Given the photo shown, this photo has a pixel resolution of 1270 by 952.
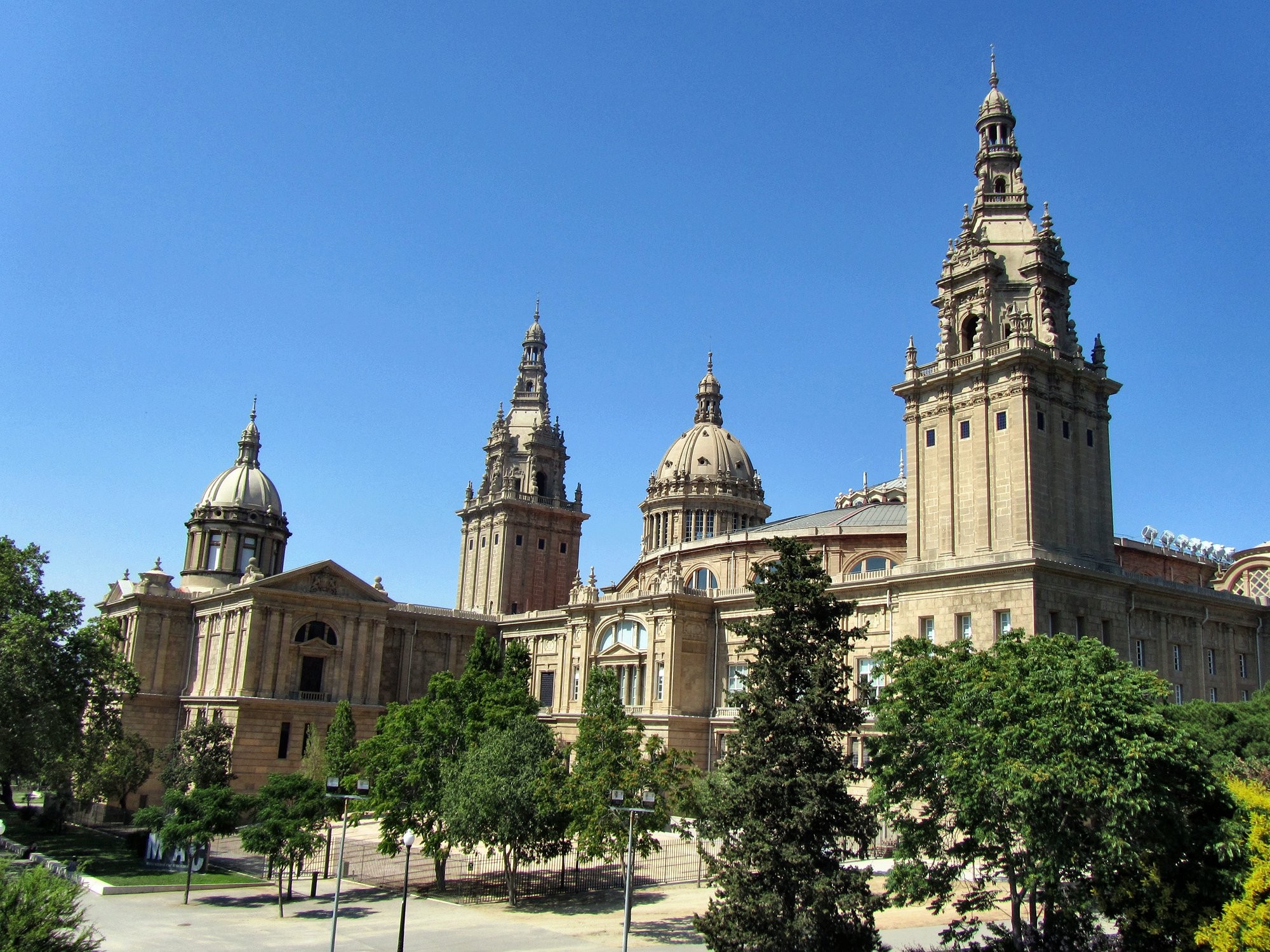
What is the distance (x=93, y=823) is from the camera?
6812cm

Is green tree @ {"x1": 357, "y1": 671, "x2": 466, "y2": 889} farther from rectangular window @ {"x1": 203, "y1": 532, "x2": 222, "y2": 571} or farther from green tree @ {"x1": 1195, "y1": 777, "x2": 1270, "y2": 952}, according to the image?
rectangular window @ {"x1": 203, "y1": 532, "x2": 222, "y2": 571}

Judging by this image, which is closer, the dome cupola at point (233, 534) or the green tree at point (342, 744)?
the green tree at point (342, 744)

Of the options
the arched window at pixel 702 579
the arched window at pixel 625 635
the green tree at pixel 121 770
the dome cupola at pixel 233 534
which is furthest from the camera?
the dome cupola at pixel 233 534

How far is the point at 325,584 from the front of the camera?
78.4 meters

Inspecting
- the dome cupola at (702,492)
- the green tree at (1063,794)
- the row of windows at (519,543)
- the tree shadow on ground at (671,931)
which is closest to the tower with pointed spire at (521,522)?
the row of windows at (519,543)

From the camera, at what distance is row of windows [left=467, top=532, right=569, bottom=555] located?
324 feet

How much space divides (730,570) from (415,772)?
39.5 meters

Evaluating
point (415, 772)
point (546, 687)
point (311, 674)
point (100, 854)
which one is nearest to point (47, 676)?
point (100, 854)

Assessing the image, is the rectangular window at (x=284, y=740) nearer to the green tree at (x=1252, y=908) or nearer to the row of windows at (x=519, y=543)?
the row of windows at (x=519, y=543)

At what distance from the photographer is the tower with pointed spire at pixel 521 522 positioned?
98.1m

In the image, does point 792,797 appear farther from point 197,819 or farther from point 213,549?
point 213,549

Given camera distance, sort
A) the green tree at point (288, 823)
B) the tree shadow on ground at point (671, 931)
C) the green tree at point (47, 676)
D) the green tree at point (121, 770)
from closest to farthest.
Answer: the tree shadow on ground at point (671, 931)
the green tree at point (288, 823)
the green tree at point (47, 676)
the green tree at point (121, 770)

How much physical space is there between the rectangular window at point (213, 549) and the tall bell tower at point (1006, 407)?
5918 centimetres

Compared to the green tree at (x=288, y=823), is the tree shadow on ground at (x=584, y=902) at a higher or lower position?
lower
